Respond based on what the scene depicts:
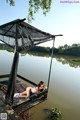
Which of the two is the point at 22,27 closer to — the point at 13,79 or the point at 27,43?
the point at 27,43

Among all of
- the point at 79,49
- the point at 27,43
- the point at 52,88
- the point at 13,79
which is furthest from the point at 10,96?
the point at 79,49

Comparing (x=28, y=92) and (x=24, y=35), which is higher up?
(x=24, y=35)

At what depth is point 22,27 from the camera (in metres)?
5.46

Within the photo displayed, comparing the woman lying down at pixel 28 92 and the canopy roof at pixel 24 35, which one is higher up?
the canopy roof at pixel 24 35

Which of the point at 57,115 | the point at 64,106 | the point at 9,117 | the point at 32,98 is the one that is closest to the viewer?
the point at 9,117

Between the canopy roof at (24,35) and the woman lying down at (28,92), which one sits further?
the woman lying down at (28,92)

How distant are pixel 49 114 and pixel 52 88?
5.32 m

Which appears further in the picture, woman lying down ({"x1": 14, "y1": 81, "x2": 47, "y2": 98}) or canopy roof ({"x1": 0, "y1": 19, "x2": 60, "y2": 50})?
woman lying down ({"x1": 14, "y1": 81, "x2": 47, "y2": 98})

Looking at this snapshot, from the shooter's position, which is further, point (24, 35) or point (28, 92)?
point (28, 92)

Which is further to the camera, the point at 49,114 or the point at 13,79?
the point at 49,114

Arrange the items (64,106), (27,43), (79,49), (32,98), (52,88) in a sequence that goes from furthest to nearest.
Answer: (79,49), (52,88), (64,106), (32,98), (27,43)

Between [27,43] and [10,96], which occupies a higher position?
[27,43]

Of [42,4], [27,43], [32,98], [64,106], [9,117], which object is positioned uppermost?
[42,4]

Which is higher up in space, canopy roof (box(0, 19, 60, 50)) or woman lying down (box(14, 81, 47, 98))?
canopy roof (box(0, 19, 60, 50))
